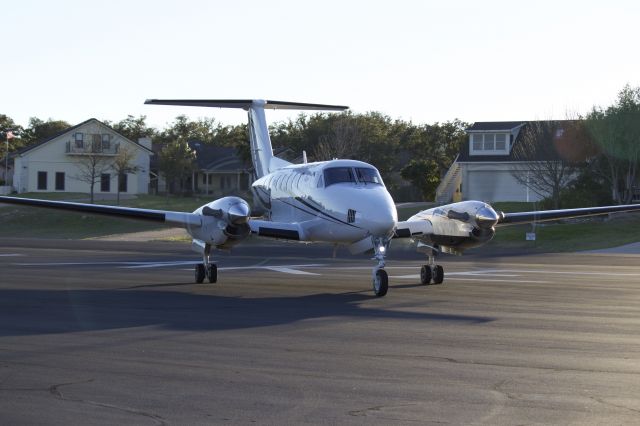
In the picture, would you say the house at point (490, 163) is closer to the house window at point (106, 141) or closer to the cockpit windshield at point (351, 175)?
the house window at point (106, 141)

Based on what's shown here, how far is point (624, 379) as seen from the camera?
9.74 m

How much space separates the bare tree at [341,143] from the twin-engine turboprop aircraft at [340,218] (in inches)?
1895

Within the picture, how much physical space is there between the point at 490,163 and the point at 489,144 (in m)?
1.96

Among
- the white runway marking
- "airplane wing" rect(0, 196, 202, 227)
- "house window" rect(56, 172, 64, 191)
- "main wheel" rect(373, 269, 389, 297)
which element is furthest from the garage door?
"main wheel" rect(373, 269, 389, 297)

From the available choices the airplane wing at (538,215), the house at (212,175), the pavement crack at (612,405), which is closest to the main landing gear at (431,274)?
the airplane wing at (538,215)

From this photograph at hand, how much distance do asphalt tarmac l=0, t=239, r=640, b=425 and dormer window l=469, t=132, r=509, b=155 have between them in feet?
160

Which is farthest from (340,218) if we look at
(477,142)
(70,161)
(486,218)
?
(70,161)

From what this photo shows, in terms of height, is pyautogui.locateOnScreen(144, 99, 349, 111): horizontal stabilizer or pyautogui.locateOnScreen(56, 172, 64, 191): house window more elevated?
pyautogui.locateOnScreen(56, 172, 64, 191): house window

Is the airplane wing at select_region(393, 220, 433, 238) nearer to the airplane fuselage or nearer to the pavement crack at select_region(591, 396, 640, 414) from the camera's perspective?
the airplane fuselage

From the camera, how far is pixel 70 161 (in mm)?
→ 87500

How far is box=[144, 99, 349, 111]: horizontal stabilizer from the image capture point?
28672mm

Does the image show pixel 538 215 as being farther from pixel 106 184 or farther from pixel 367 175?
pixel 106 184

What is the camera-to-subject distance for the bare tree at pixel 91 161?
83.0m

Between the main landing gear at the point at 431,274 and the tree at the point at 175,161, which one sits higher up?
the tree at the point at 175,161
